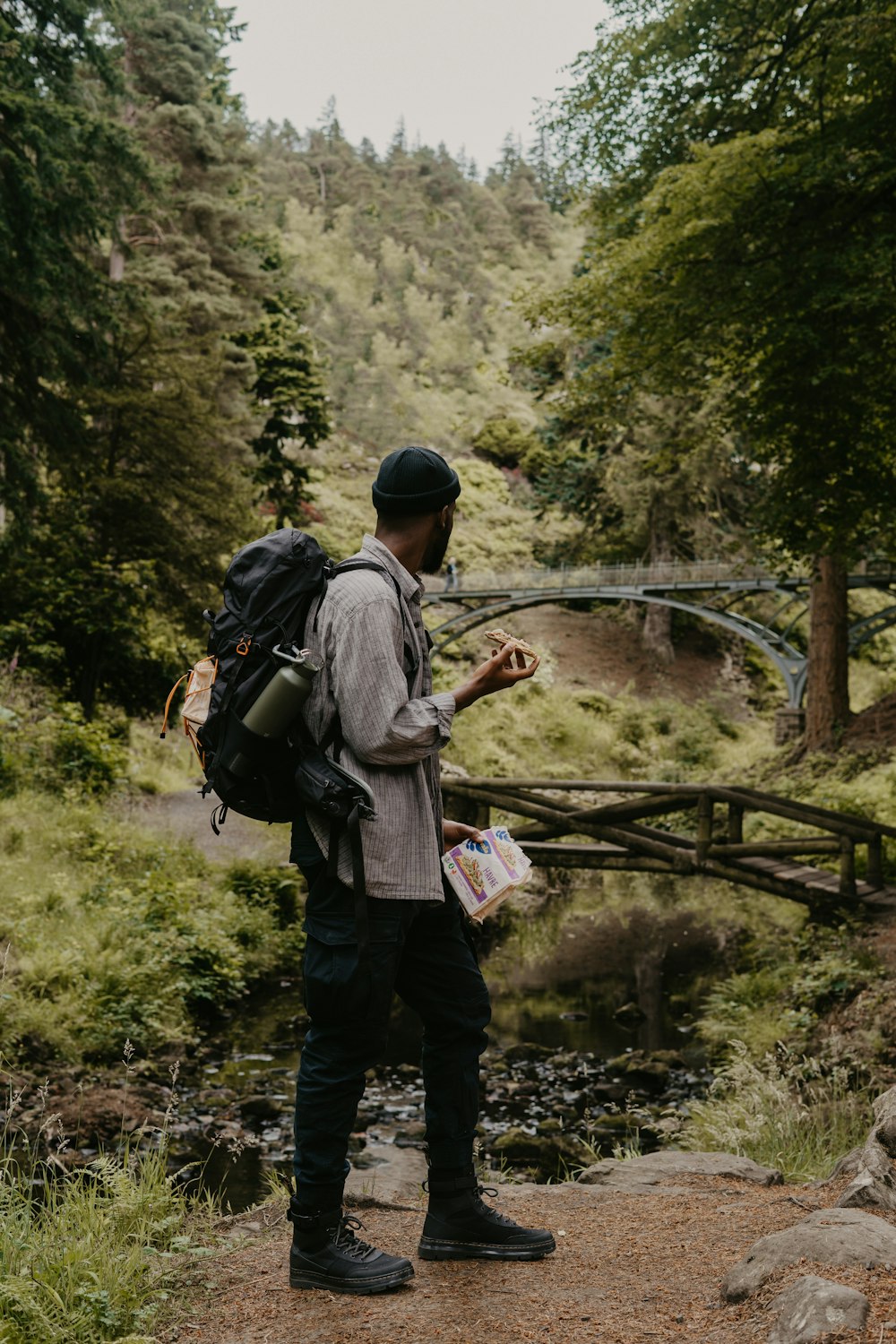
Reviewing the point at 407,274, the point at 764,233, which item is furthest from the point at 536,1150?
the point at 407,274

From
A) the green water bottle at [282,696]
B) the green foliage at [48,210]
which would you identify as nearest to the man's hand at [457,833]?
the green water bottle at [282,696]

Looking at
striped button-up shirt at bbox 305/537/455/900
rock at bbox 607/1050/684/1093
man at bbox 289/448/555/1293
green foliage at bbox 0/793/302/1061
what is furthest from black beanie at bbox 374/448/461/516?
rock at bbox 607/1050/684/1093

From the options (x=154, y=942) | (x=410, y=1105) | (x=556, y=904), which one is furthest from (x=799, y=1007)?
(x=556, y=904)

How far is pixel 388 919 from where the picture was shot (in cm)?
248

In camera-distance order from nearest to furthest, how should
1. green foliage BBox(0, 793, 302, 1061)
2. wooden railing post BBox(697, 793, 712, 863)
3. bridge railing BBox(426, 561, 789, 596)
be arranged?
green foliage BBox(0, 793, 302, 1061) < wooden railing post BBox(697, 793, 712, 863) < bridge railing BBox(426, 561, 789, 596)

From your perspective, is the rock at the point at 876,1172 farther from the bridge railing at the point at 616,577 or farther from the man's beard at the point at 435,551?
the bridge railing at the point at 616,577

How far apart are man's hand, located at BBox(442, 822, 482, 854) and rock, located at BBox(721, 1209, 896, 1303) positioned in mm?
1142

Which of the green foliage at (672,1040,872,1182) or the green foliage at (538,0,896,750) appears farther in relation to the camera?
the green foliage at (538,0,896,750)

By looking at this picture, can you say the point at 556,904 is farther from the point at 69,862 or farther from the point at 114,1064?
the point at 114,1064

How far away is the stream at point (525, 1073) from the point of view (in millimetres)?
5801

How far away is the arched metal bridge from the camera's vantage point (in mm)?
18500

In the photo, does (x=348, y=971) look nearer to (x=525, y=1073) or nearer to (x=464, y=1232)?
(x=464, y=1232)

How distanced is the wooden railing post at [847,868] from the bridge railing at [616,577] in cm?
1398

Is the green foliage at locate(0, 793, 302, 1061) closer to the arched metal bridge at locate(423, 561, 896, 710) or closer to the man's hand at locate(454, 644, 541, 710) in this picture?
the man's hand at locate(454, 644, 541, 710)
